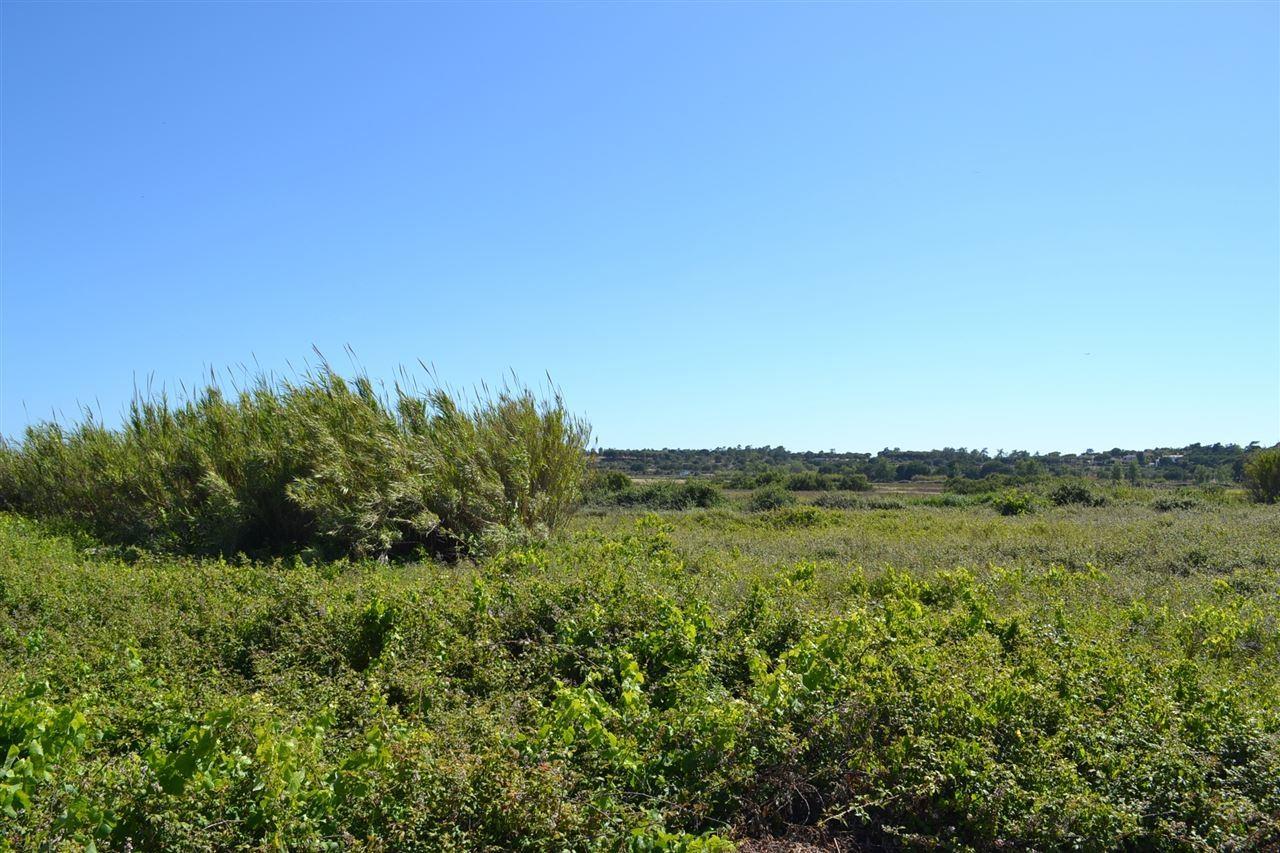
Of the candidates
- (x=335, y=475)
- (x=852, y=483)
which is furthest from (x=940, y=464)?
(x=335, y=475)

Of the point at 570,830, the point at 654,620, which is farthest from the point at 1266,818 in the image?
the point at 654,620

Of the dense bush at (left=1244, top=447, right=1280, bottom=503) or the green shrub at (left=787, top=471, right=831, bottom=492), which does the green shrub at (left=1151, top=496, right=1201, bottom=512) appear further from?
the green shrub at (left=787, top=471, right=831, bottom=492)

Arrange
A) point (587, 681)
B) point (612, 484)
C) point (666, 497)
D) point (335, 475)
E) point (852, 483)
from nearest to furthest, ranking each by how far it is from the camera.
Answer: point (587, 681), point (335, 475), point (666, 497), point (612, 484), point (852, 483)

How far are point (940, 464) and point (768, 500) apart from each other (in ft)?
103

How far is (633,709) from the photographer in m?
4.95

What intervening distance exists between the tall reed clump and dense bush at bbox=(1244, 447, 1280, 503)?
2140 cm

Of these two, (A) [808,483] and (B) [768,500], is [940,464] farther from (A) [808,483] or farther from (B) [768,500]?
(B) [768,500]

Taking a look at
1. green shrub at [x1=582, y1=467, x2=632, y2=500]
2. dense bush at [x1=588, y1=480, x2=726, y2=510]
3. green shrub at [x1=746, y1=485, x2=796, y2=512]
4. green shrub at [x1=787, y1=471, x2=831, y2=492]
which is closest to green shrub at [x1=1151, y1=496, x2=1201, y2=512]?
green shrub at [x1=746, y1=485, x2=796, y2=512]

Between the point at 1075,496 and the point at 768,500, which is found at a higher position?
the point at 1075,496

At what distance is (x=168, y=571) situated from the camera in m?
10.2

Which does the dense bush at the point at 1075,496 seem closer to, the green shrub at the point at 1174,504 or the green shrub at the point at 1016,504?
the green shrub at the point at 1016,504

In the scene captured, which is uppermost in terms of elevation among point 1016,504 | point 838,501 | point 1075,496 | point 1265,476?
point 1265,476

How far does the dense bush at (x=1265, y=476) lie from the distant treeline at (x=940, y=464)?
325 inches

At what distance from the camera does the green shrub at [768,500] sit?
77.9ft
